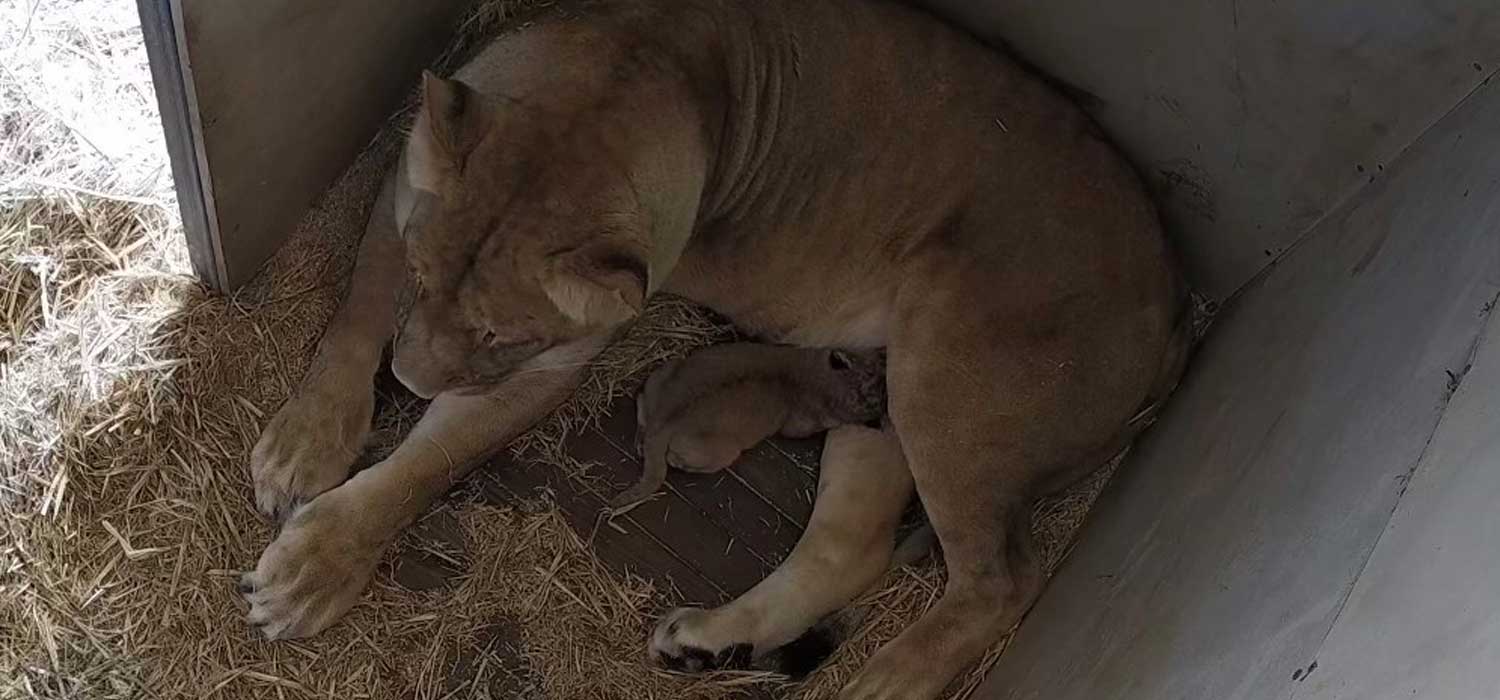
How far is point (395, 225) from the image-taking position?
3.01 m

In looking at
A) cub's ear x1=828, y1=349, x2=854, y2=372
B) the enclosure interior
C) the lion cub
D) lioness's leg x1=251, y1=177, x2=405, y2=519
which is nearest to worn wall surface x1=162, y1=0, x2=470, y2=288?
the enclosure interior

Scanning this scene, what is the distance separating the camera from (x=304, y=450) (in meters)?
2.99

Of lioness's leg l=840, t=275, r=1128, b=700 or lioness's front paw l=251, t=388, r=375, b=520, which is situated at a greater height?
lioness's leg l=840, t=275, r=1128, b=700

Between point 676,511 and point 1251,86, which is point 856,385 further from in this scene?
point 1251,86

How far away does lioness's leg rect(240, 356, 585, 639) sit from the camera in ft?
9.53

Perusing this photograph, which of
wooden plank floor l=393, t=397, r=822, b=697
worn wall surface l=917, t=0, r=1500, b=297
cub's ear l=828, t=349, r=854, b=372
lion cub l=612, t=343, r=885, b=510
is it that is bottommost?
wooden plank floor l=393, t=397, r=822, b=697

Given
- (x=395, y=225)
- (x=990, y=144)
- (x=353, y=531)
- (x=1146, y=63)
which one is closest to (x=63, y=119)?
(x=395, y=225)

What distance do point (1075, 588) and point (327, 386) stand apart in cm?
159

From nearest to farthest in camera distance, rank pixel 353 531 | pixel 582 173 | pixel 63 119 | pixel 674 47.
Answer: pixel 582 173 < pixel 674 47 < pixel 353 531 < pixel 63 119

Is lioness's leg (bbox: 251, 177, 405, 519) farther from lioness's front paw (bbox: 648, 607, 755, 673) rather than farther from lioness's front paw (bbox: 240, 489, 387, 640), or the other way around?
lioness's front paw (bbox: 648, 607, 755, 673)

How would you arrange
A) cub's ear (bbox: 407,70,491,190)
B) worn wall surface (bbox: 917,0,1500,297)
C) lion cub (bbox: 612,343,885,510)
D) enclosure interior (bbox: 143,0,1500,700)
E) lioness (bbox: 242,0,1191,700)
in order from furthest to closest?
lion cub (bbox: 612,343,885,510), lioness (bbox: 242,0,1191,700), worn wall surface (bbox: 917,0,1500,297), cub's ear (bbox: 407,70,491,190), enclosure interior (bbox: 143,0,1500,700)

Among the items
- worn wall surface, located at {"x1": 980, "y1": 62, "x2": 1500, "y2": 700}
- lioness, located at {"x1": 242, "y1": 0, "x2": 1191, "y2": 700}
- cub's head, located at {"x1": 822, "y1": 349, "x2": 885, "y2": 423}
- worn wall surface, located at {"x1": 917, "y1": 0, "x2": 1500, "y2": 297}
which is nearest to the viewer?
worn wall surface, located at {"x1": 980, "y1": 62, "x2": 1500, "y2": 700}

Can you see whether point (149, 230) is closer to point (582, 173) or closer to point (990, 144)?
point (582, 173)

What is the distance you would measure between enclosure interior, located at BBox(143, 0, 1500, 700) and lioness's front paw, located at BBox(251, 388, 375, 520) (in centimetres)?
34
